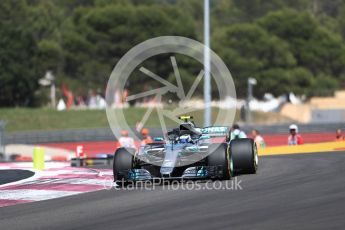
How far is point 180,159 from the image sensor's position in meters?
13.4

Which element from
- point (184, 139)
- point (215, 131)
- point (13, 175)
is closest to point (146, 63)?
point (13, 175)

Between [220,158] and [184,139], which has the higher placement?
[184,139]

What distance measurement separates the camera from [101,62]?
69312 millimetres

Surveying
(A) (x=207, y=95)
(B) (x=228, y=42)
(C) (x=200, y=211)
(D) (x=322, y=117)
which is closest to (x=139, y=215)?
(C) (x=200, y=211)

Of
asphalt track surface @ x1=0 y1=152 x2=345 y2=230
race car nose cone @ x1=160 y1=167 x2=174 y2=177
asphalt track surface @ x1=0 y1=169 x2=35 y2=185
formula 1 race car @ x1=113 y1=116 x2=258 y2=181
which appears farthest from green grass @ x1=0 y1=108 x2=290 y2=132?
asphalt track surface @ x1=0 y1=152 x2=345 y2=230

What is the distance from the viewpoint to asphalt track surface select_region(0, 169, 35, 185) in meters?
15.9

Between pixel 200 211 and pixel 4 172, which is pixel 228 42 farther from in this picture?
pixel 200 211

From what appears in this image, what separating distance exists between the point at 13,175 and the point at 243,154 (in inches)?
203

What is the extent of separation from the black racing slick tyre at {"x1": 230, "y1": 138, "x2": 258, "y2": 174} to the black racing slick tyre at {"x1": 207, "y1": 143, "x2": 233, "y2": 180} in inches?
35.7

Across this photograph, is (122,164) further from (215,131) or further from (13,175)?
(13,175)

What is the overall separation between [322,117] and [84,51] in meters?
23.0

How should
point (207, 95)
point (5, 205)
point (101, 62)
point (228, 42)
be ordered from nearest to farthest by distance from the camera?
point (5, 205) → point (207, 95) → point (101, 62) → point (228, 42)

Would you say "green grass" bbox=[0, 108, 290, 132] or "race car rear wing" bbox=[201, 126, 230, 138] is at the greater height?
"green grass" bbox=[0, 108, 290, 132]

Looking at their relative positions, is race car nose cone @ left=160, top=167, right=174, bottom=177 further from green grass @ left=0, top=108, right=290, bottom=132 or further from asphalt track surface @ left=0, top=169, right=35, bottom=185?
green grass @ left=0, top=108, right=290, bottom=132
